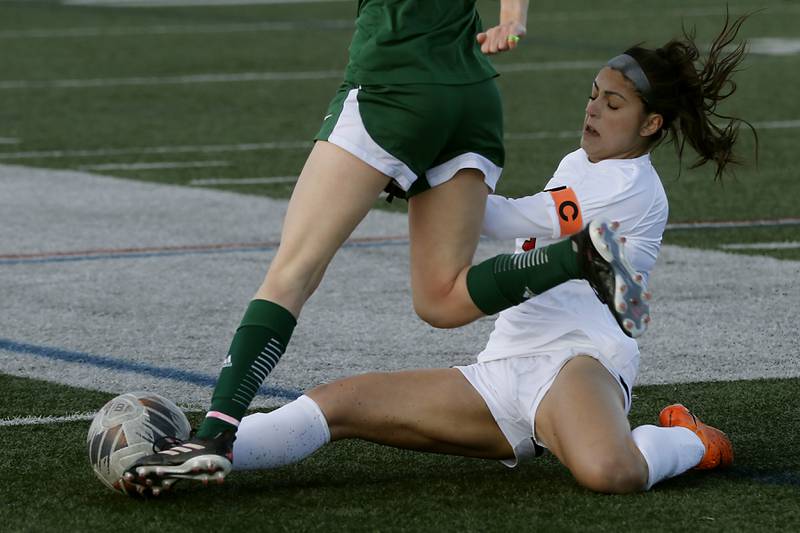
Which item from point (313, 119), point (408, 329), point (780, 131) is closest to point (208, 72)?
point (313, 119)

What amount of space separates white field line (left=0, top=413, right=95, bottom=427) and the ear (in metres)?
1.93

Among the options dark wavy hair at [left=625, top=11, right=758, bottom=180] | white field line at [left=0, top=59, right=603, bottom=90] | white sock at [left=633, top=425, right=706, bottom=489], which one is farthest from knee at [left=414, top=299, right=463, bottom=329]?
white field line at [left=0, top=59, right=603, bottom=90]

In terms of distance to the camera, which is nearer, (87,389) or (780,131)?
(87,389)

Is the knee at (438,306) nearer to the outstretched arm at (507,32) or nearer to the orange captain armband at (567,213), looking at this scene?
the orange captain armband at (567,213)

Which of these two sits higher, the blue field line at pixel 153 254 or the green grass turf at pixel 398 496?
the green grass turf at pixel 398 496

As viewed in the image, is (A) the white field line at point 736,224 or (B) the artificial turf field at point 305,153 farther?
(A) the white field line at point 736,224

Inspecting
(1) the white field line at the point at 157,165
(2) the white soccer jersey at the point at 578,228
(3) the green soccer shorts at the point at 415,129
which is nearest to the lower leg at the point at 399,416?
(2) the white soccer jersey at the point at 578,228

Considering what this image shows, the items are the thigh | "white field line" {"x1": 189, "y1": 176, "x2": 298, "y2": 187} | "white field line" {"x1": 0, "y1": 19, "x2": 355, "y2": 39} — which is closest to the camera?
the thigh

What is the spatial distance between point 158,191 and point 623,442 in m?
6.51

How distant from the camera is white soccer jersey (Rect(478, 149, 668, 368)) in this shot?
4.75 m

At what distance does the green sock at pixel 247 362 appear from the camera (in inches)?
170

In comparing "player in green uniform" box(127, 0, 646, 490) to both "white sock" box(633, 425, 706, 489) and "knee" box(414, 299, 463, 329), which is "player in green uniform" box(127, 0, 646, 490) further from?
"white sock" box(633, 425, 706, 489)

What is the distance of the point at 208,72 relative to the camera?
17.6 metres

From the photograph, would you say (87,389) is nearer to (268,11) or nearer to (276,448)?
(276,448)
